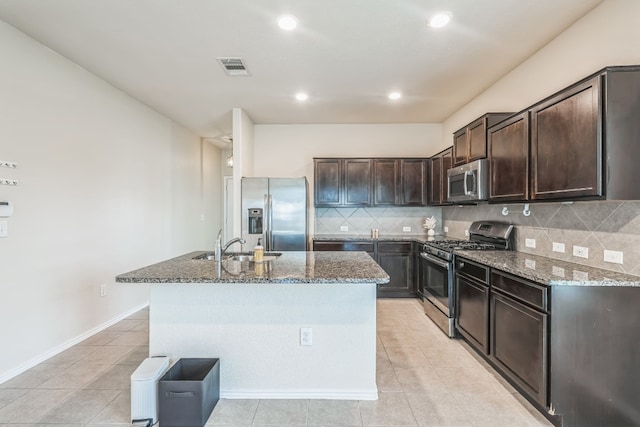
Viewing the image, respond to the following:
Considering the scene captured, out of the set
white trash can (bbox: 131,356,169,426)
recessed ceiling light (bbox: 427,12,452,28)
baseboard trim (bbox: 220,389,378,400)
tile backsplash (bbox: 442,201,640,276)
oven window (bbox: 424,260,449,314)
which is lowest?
baseboard trim (bbox: 220,389,378,400)

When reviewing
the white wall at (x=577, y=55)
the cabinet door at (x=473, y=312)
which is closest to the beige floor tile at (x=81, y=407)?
the cabinet door at (x=473, y=312)

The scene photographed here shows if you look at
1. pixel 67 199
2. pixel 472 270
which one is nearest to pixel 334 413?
pixel 472 270

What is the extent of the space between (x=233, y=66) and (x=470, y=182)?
2.71 meters

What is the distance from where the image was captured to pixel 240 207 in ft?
14.1

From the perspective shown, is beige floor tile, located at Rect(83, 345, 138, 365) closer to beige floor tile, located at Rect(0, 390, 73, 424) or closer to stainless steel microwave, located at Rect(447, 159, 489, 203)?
beige floor tile, located at Rect(0, 390, 73, 424)

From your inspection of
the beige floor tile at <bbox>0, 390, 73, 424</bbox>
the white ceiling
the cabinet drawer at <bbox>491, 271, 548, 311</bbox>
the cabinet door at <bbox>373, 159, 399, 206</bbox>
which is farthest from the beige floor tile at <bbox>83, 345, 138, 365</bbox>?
the cabinet door at <bbox>373, 159, 399, 206</bbox>

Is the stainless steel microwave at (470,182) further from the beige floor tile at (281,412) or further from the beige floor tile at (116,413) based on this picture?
the beige floor tile at (116,413)

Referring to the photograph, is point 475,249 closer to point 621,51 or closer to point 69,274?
point 621,51

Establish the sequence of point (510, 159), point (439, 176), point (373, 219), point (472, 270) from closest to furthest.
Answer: point (510, 159), point (472, 270), point (439, 176), point (373, 219)

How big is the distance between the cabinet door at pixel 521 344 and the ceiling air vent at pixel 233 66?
10.2ft

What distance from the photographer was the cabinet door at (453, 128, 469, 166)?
132 inches

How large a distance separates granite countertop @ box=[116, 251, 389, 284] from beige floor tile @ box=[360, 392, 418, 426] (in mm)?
891

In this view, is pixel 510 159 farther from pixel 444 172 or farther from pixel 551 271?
pixel 444 172

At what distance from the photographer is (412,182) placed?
4.72 m
